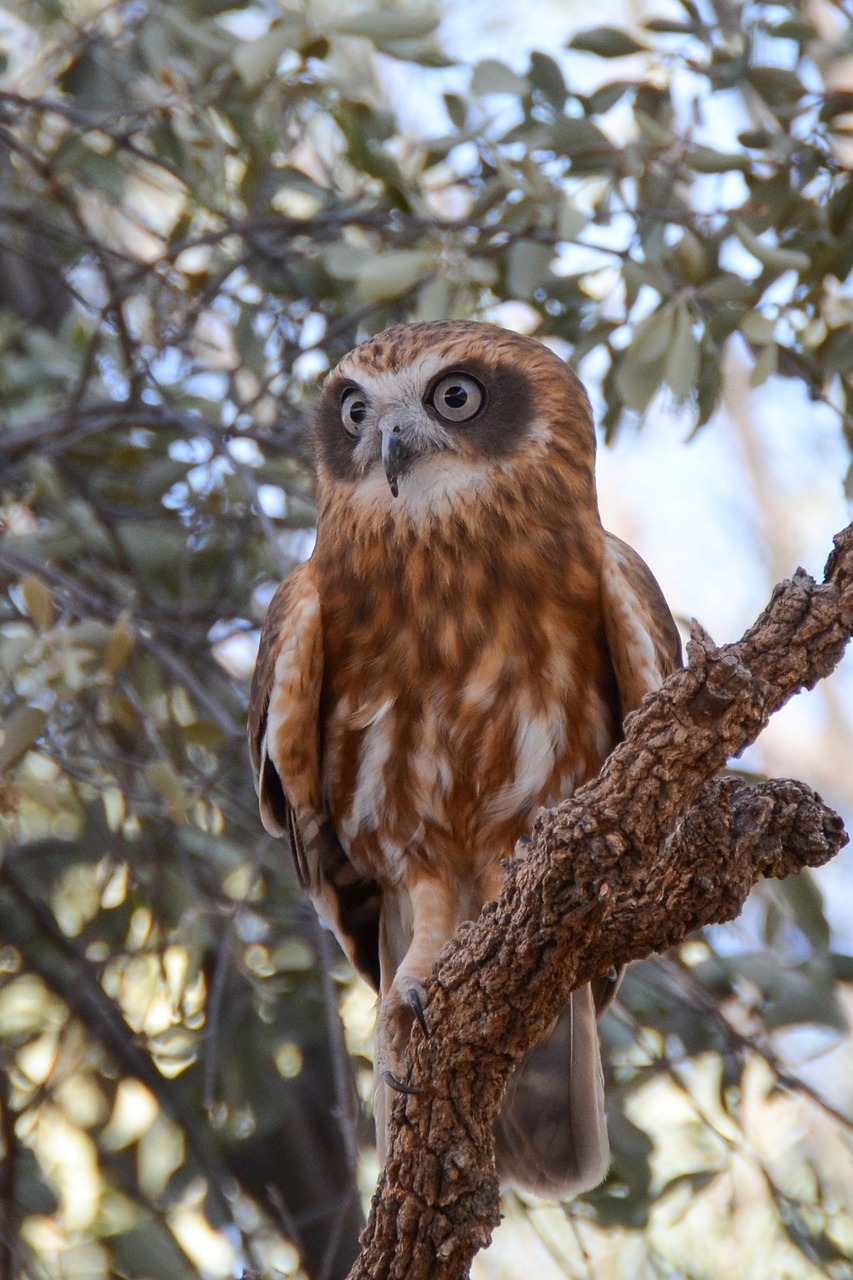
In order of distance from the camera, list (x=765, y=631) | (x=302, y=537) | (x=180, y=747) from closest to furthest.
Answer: (x=765, y=631), (x=180, y=747), (x=302, y=537)

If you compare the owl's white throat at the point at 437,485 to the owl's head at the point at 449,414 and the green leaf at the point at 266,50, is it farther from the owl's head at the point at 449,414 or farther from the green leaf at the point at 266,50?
the green leaf at the point at 266,50

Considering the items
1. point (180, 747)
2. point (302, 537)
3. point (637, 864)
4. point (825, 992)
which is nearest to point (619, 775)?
point (637, 864)

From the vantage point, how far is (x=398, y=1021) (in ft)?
8.55

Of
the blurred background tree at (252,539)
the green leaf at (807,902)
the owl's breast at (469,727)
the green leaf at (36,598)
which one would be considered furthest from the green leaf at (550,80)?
the green leaf at (807,902)

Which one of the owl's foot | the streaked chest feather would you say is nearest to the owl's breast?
the streaked chest feather

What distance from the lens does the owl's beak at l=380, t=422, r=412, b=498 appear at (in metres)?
2.82

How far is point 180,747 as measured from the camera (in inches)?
120

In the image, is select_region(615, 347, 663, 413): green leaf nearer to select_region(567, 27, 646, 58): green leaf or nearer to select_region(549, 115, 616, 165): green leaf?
select_region(549, 115, 616, 165): green leaf

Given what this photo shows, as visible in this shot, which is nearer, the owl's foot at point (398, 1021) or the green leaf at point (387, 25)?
the owl's foot at point (398, 1021)

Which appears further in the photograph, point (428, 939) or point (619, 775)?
point (428, 939)

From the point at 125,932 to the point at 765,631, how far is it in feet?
6.87

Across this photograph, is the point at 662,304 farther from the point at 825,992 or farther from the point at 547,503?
the point at 825,992

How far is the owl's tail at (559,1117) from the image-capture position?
2834 millimetres

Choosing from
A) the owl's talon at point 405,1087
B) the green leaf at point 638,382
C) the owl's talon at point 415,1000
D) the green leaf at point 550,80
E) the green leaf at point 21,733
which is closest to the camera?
the owl's talon at point 405,1087
